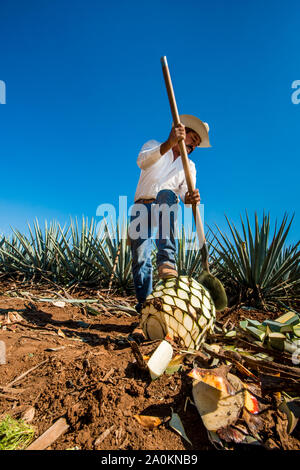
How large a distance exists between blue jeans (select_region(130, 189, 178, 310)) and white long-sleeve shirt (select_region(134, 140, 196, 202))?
0.49 ft

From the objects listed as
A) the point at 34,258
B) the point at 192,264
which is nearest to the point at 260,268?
the point at 192,264

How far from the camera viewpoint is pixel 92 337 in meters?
1.79

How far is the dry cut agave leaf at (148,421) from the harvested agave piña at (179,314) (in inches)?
21.1

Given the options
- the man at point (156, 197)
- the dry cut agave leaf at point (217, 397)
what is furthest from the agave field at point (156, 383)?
the man at point (156, 197)

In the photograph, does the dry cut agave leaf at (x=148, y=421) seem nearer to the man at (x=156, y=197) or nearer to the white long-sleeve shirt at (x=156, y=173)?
the man at (x=156, y=197)

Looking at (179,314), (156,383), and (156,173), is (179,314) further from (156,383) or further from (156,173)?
(156,173)

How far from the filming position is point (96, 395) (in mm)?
946

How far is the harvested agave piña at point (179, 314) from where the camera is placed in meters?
1.41

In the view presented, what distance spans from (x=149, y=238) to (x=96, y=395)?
5.71 ft

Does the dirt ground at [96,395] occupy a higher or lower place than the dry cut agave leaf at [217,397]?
lower
